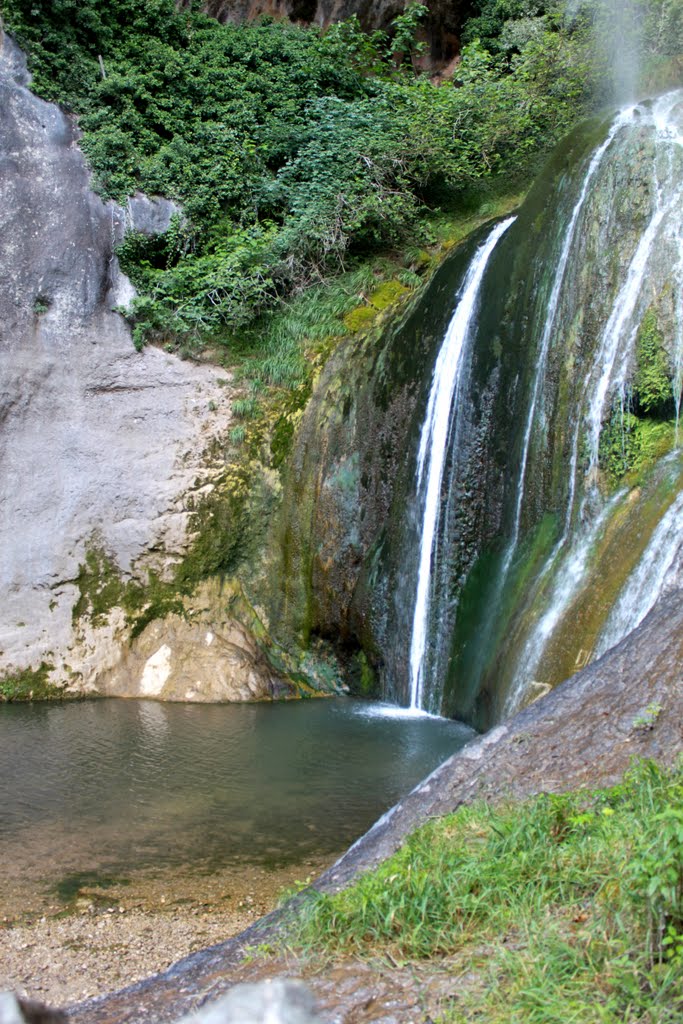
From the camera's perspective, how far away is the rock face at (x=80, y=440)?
37.1 feet

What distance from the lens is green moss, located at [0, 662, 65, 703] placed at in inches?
436

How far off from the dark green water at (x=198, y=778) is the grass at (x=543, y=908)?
8.49ft

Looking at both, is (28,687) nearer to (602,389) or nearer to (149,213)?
(149,213)

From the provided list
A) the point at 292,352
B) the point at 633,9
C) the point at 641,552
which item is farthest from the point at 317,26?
the point at 641,552

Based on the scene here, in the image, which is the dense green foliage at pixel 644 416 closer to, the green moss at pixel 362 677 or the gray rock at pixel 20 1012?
the green moss at pixel 362 677

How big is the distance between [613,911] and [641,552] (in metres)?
4.53

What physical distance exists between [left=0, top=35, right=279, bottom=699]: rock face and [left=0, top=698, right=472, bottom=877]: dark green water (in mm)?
792

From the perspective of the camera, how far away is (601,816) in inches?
139

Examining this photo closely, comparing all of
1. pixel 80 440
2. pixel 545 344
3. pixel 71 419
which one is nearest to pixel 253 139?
pixel 71 419

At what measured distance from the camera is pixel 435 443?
34.1 feet

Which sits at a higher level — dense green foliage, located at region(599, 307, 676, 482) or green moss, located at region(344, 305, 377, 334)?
green moss, located at region(344, 305, 377, 334)

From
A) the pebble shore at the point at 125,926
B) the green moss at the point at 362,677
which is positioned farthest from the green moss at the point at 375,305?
the pebble shore at the point at 125,926

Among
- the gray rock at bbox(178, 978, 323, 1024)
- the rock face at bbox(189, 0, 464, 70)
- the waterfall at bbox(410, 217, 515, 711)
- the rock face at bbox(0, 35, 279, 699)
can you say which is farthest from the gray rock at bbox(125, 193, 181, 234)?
the gray rock at bbox(178, 978, 323, 1024)

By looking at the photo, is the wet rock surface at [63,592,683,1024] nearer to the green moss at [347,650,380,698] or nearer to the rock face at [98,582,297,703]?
the green moss at [347,650,380,698]
